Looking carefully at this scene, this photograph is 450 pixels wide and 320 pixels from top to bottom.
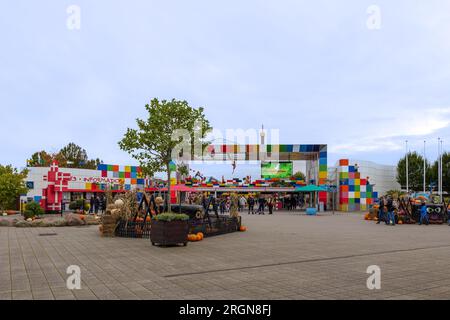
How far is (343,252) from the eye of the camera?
9906 millimetres

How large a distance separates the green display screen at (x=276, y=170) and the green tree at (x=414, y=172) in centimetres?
2559

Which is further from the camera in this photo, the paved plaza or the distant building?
the distant building

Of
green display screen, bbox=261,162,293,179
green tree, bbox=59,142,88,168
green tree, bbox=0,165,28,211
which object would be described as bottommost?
green tree, bbox=0,165,28,211

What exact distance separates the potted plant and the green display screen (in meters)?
31.2

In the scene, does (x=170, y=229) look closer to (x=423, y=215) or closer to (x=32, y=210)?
(x=32, y=210)

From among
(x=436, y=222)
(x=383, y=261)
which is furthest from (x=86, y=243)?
(x=436, y=222)

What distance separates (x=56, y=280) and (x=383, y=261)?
6508 millimetres

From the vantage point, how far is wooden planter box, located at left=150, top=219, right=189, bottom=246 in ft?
35.0

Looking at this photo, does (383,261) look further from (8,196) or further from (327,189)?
(327,189)

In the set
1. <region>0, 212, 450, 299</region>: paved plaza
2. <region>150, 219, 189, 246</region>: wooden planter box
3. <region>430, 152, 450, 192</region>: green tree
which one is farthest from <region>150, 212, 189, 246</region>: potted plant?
<region>430, 152, 450, 192</region>: green tree

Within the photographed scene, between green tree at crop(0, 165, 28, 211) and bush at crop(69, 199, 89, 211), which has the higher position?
green tree at crop(0, 165, 28, 211)

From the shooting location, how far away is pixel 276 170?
4147 centimetres

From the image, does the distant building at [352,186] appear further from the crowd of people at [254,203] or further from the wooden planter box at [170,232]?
the wooden planter box at [170,232]

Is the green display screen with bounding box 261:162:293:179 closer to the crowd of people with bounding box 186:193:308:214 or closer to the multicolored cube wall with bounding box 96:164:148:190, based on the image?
the crowd of people with bounding box 186:193:308:214
